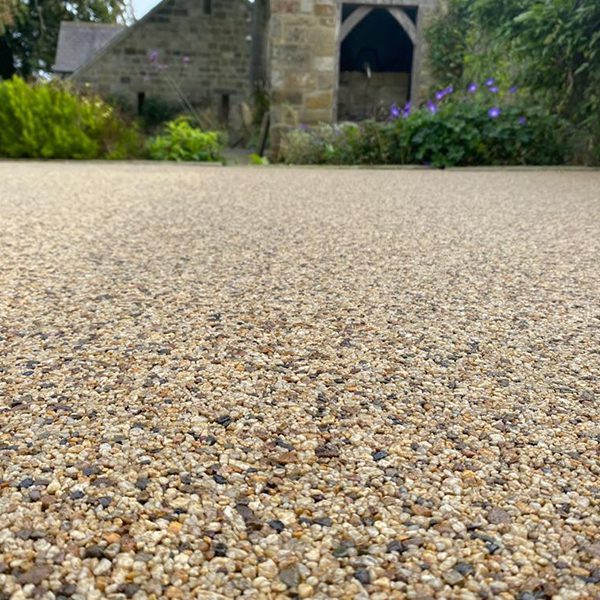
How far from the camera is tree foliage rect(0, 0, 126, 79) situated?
20.7 meters

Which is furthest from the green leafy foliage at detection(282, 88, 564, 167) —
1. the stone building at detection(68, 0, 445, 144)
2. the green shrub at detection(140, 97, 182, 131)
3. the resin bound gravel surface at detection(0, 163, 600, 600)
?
the green shrub at detection(140, 97, 182, 131)

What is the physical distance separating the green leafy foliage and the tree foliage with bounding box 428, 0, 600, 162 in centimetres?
24

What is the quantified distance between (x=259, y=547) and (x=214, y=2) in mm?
14250

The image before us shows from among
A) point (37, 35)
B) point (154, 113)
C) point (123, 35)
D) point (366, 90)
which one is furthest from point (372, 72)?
point (37, 35)

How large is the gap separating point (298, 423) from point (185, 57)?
1364cm

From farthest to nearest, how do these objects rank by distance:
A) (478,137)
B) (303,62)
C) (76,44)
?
1. (76,44)
2. (303,62)
3. (478,137)

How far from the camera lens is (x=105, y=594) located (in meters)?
0.73

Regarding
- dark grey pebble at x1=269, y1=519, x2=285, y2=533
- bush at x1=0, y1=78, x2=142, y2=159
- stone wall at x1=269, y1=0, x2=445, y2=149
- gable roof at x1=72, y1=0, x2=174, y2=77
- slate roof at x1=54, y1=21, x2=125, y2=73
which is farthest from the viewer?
slate roof at x1=54, y1=21, x2=125, y2=73

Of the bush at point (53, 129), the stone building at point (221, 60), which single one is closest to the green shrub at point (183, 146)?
the bush at point (53, 129)

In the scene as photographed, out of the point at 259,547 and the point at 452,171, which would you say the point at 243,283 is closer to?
the point at 259,547

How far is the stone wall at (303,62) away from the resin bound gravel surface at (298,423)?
6682mm

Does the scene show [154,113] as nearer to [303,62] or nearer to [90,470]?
[303,62]

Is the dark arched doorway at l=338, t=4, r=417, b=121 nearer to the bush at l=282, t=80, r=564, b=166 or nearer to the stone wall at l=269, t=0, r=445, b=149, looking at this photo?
the stone wall at l=269, t=0, r=445, b=149

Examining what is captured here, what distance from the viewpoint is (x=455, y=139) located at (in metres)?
6.82
